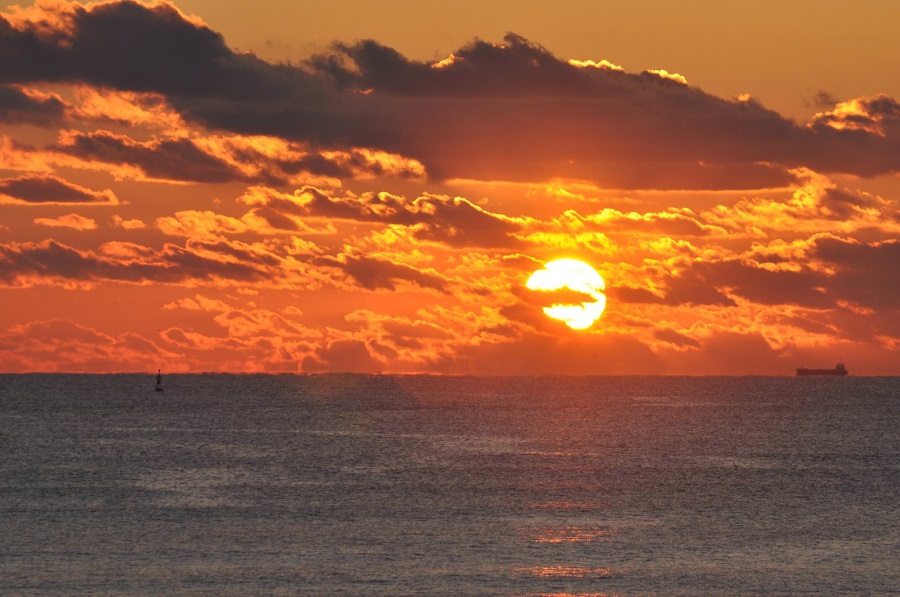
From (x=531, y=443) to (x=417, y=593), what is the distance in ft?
371

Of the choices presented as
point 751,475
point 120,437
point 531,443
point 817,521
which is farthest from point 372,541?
point 120,437

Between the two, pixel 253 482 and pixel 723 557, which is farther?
pixel 253 482

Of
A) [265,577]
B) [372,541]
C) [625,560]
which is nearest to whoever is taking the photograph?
[265,577]

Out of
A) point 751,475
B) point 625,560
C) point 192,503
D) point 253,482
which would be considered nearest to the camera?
point 625,560

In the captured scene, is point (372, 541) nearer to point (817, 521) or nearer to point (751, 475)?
point (817, 521)

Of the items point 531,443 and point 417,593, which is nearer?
point 417,593

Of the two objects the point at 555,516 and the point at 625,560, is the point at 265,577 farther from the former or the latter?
the point at 555,516

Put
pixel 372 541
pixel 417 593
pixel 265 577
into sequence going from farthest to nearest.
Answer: pixel 372 541 < pixel 265 577 < pixel 417 593

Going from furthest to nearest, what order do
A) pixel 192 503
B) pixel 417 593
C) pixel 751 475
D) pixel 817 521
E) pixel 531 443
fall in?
pixel 531 443
pixel 751 475
pixel 192 503
pixel 817 521
pixel 417 593

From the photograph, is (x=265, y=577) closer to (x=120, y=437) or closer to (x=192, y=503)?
(x=192, y=503)

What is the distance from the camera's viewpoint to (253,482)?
4894 inches

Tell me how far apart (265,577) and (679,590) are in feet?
75.4

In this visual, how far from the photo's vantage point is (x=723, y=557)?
82.1 m

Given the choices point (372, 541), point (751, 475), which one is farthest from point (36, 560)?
point (751, 475)
